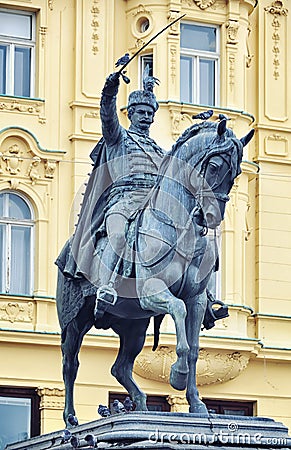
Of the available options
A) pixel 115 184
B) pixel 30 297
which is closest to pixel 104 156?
pixel 115 184

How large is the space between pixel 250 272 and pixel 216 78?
12.0 ft

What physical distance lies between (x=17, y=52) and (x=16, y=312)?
15.3ft

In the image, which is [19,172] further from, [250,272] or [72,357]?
[72,357]

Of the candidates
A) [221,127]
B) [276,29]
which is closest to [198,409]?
[221,127]

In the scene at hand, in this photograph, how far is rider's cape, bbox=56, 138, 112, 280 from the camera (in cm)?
2209

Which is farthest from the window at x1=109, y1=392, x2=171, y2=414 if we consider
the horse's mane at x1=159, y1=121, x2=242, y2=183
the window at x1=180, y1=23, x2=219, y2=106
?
the horse's mane at x1=159, y1=121, x2=242, y2=183

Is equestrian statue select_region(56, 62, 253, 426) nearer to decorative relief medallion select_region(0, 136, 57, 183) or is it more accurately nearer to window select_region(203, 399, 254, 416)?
decorative relief medallion select_region(0, 136, 57, 183)

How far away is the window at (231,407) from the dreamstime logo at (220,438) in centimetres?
1738

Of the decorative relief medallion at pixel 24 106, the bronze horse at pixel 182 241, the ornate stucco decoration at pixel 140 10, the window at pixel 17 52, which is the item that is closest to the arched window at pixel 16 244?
the decorative relief medallion at pixel 24 106

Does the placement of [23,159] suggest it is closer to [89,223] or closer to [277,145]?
[277,145]

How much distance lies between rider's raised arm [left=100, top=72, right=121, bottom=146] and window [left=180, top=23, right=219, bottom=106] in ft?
52.5

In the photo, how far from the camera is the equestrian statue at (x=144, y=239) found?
2061 centimetres

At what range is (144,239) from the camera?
21.2 meters

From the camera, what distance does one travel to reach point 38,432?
119 ft
